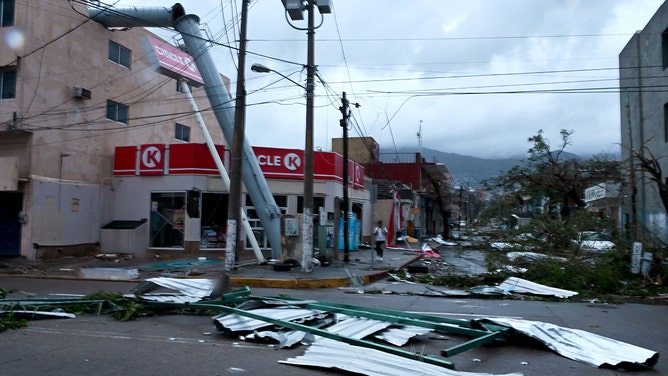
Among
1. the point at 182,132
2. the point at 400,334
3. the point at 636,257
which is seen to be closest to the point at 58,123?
the point at 182,132

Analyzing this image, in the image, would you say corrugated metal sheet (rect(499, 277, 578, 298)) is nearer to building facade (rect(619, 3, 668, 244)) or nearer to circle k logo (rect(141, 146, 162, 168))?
building facade (rect(619, 3, 668, 244))

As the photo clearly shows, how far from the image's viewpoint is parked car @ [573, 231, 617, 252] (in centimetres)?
1579

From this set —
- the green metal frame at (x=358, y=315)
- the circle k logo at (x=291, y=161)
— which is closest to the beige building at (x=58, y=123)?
the circle k logo at (x=291, y=161)

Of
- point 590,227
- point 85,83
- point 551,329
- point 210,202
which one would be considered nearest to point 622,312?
point 551,329

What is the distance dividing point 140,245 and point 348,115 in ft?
34.1

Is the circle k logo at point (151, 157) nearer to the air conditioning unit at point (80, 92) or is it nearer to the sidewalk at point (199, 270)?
the air conditioning unit at point (80, 92)

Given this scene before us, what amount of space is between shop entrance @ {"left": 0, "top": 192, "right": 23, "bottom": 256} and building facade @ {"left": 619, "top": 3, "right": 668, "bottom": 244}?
23572 mm

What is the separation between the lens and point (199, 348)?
707 cm

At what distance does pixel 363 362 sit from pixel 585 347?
10.1 feet

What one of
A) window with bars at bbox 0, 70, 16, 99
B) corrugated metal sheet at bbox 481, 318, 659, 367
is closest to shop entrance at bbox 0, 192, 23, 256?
window with bars at bbox 0, 70, 16, 99

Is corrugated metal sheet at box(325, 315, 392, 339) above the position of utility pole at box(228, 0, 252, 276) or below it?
below

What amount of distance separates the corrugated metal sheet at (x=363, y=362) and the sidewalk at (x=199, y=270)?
8848 millimetres

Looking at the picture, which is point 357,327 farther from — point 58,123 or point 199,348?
point 58,123

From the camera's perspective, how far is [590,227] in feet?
53.8
